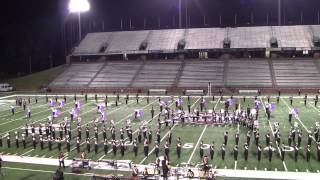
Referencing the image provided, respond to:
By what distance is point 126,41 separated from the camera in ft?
190

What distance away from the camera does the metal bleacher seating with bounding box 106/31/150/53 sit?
5658 cm

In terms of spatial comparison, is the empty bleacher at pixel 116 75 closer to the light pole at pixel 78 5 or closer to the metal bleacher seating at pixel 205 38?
the metal bleacher seating at pixel 205 38

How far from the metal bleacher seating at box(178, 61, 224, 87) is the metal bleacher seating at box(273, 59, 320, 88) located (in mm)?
6459

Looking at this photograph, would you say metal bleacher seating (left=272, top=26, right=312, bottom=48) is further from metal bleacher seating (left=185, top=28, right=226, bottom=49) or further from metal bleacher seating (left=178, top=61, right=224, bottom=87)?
metal bleacher seating (left=178, top=61, right=224, bottom=87)

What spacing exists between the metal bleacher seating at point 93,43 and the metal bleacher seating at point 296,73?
23924 millimetres

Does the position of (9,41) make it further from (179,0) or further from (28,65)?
(179,0)

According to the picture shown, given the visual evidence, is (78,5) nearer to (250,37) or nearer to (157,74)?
(157,74)

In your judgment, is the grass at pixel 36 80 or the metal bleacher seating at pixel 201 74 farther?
the grass at pixel 36 80

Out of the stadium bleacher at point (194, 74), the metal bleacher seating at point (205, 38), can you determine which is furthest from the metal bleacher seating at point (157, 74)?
the metal bleacher seating at point (205, 38)

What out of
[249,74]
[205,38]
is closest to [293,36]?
[249,74]

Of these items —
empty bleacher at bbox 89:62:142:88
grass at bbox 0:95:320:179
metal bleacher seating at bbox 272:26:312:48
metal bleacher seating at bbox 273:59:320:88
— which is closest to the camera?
grass at bbox 0:95:320:179

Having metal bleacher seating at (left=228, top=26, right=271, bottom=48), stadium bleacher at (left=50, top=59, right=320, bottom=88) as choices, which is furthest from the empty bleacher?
metal bleacher seating at (left=228, top=26, right=271, bottom=48)

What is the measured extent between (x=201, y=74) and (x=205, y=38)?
782 cm

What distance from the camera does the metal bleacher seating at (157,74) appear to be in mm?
48375
